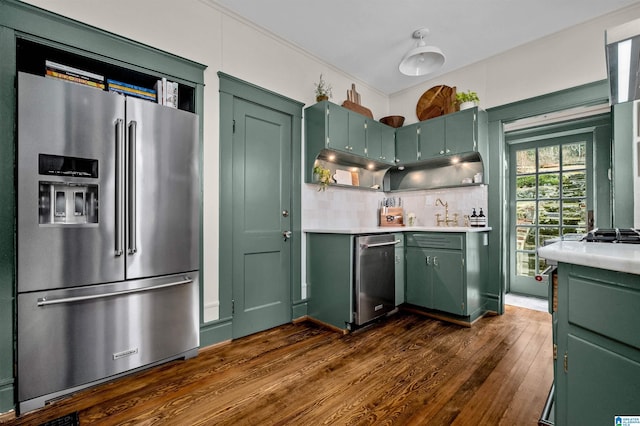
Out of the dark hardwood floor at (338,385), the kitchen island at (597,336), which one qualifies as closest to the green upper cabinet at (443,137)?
the dark hardwood floor at (338,385)

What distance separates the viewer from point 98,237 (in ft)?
6.14

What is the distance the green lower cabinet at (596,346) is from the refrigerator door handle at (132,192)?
2367 millimetres

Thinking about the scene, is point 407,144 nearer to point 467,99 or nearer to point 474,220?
point 467,99

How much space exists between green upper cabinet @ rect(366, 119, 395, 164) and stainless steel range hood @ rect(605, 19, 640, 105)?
7.34 feet

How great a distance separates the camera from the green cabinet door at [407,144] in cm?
383

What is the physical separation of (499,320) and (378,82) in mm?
3334

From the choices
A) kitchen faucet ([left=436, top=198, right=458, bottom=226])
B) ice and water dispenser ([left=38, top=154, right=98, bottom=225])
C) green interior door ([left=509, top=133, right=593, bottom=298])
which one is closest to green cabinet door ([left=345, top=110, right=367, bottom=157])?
kitchen faucet ([left=436, top=198, right=458, bottom=226])

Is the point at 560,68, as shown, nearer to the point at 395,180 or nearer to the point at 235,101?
the point at 395,180

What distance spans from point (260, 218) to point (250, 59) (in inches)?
61.3

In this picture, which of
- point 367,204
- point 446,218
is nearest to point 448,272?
point 446,218

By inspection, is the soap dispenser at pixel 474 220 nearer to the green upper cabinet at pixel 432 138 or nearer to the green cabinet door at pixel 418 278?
the green cabinet door at pixel 418 278

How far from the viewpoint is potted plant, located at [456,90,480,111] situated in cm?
337

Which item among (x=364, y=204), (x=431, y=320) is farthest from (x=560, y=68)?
(x=431, y=320)

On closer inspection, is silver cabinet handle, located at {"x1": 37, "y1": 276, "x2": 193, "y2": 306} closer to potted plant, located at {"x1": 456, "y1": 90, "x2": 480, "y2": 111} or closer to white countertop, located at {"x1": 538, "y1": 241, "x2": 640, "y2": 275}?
white countertop, located at {"x1": 538, "y1": 241, "x2": 640, "y2": 275}
